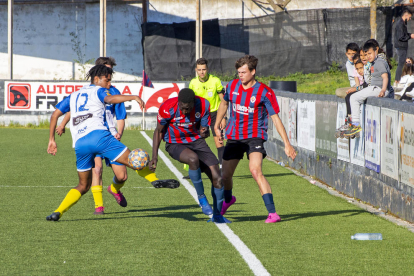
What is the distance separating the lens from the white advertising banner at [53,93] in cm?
2286

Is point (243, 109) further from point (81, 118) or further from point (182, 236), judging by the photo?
point (81, 118)

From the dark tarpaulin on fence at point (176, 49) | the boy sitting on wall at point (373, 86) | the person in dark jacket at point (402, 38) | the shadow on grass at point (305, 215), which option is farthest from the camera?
the dark tarpaulin on fence at point (176, 49)

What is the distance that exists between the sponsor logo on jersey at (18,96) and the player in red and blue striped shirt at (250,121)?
16265mm

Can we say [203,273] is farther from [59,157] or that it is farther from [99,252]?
[59,157]

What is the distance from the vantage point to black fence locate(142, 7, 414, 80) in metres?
25.9

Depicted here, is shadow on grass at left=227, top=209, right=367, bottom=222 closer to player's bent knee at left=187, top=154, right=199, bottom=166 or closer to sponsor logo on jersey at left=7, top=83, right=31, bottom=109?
player's bent knee at left=187, top=154, right=199, bottom=166

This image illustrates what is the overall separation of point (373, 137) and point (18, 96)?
1644cm

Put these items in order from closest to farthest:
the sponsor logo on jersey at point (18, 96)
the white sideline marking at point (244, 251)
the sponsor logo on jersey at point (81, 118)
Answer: the white sideline marking at point (244, 251) < the sponsor logo on jersey at point (81, 118) < the sponsor logo on jersey at point (18, 96)

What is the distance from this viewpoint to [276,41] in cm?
2661

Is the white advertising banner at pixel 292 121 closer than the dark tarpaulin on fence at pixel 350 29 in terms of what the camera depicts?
Yes

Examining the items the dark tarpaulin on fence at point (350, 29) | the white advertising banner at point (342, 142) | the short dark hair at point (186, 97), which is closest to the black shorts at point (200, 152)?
the short dark hair at point (186, 97)

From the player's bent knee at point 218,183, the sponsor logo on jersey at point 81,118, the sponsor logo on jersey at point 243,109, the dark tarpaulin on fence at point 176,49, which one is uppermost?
the dark tarpaulin on fence at point 176,49

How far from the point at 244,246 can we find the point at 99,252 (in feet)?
4.78

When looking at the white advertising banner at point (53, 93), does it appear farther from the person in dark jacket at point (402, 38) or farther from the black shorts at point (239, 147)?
the black shorts at point (239, 147)
